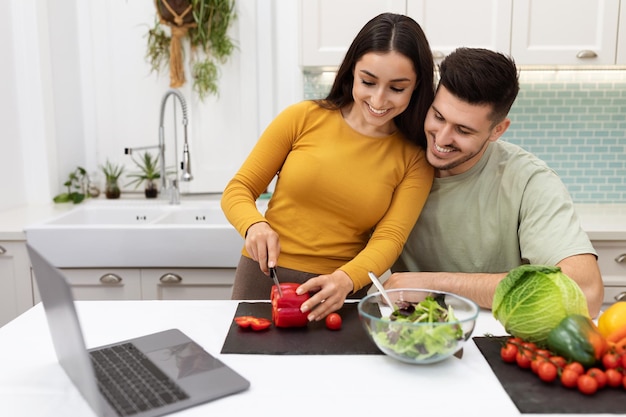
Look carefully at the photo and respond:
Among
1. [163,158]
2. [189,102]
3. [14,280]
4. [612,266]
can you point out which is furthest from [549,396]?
[189,102]

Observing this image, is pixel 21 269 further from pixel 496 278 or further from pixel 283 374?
pixel 496 278

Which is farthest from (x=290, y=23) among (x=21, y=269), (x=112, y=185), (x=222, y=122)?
(x=21, y=269)

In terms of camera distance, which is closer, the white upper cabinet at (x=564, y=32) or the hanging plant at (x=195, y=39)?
the white upper cabinet at (x=564, y=32)

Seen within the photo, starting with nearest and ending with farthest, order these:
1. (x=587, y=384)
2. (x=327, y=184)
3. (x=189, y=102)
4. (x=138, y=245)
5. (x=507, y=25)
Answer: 1. (x=587, y=384)
2. (x=327, y=184)
3. (x=138, y=245)
4. (x=507, y=25)
5. (x=189, y=102)

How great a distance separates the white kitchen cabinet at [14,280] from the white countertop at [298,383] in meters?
1.17

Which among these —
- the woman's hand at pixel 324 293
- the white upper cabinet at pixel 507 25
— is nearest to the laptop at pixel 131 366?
the woman's hand at pixel 324 293

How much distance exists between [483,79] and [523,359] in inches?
29.5

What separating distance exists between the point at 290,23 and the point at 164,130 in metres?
0.81

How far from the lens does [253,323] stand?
1371mm

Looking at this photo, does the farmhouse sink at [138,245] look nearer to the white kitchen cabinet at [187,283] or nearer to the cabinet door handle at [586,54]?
the white kitchen cabinet at [187,283]

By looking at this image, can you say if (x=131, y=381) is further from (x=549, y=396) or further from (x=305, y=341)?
(x=549, y=396)

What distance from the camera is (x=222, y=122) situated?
3078mm

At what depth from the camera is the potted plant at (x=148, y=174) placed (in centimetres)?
310

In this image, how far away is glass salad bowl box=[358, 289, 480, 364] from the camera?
114 centimetres
